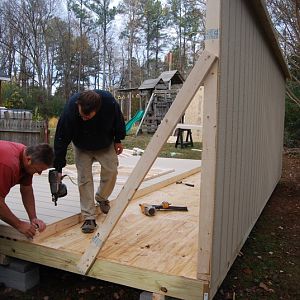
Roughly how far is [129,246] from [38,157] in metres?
1.00

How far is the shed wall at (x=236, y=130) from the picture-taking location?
235 centimetres

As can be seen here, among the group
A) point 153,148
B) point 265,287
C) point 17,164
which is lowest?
point 265,287

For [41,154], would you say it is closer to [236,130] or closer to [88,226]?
[88,226]

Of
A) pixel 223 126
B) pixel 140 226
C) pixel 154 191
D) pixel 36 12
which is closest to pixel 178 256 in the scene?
pixel 140 226

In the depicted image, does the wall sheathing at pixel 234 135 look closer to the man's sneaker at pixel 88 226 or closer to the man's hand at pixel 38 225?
the man's sneaker at pixel 88 226

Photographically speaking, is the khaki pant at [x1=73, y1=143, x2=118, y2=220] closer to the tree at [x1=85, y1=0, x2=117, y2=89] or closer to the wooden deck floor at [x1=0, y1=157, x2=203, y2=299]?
the wooden deck floor at [x1=0, y1=157, x2=203, y2=299]

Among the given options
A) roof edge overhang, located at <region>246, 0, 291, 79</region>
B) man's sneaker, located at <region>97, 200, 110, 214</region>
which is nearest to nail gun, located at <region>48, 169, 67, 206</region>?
man's sneaker, located at <region>97, 200, 110, 214</region>

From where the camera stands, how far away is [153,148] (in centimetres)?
241

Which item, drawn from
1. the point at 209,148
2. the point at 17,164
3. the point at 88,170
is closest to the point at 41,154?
the point at 17,164

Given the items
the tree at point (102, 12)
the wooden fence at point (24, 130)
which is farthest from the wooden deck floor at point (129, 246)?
the tree at point (102, 12)

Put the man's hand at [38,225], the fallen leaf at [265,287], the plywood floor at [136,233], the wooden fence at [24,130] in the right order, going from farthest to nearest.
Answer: the wooden fence at [24,130]
the fallen leaf at [265,287]
the man's hand at [38,225]
the plywood floor at [136,233]

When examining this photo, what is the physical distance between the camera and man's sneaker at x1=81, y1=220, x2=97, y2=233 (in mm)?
3155

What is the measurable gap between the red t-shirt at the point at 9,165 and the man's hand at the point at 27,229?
0.32 metres

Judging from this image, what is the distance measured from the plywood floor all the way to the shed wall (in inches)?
12.8
